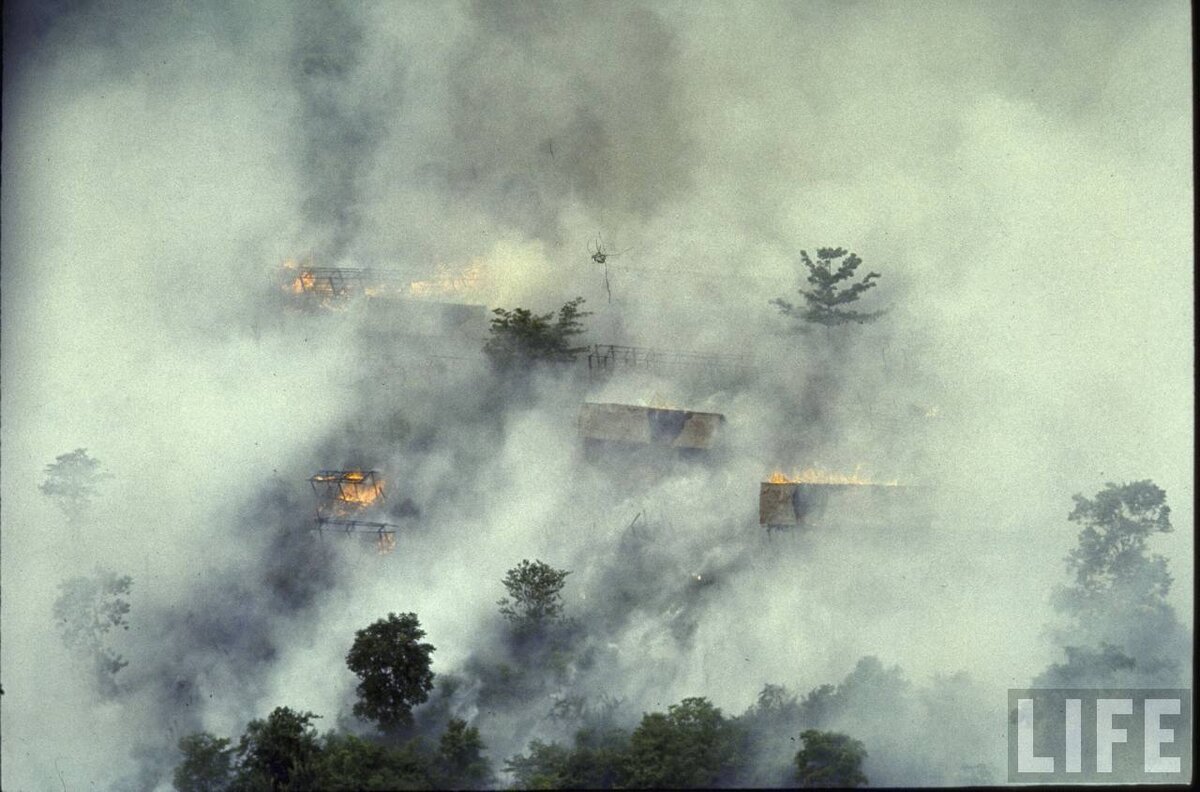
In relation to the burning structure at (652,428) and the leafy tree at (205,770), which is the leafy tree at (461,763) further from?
the burning structure at (652,428)

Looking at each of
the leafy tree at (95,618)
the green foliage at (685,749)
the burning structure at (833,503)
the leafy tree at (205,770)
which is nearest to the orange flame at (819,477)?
the burning structure at (833,503)

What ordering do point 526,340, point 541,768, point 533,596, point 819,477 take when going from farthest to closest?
1. point 526,340
2. point 819,477
3. point 533,596
4. point 541,768

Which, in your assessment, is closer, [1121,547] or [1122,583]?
[1122,583]

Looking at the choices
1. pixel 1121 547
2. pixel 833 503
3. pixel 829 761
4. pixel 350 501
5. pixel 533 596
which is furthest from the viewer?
pixel 350 501

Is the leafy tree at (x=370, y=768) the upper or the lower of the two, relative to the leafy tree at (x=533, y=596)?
lower

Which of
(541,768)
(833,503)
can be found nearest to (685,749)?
(541,768)

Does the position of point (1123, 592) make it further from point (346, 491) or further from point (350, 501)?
point (346, 491)
